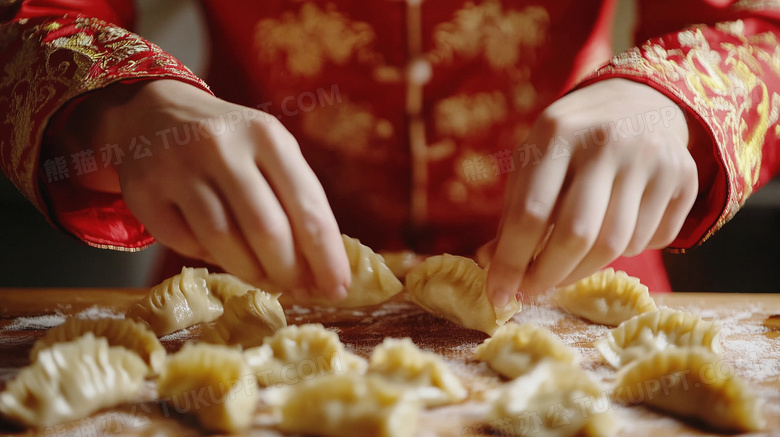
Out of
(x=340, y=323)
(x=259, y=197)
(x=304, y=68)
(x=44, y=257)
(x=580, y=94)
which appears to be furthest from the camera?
(x=44, y=257)

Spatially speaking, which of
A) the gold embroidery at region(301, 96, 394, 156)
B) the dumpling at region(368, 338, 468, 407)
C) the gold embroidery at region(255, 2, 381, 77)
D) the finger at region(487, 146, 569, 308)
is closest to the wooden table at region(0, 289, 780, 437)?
the dumpling at region(368, 338, 468, 407)

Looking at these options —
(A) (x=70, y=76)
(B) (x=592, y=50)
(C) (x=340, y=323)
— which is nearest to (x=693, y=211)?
(B) (x=592, y=50)

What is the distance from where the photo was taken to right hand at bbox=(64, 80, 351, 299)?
29.4 inches

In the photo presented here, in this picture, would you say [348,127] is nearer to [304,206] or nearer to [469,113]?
[469,113]

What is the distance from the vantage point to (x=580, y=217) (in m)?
0.77

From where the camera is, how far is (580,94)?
903 mm

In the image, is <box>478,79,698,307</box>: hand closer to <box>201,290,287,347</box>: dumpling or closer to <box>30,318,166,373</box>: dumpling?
<box>201,290,287,347</box>: dumpling

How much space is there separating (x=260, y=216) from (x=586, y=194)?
1.24 ft

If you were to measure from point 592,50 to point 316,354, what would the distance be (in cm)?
95

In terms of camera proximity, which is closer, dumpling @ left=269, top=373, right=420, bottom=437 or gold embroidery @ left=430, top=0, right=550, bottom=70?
dumpling @ left=269, top=373, right=420, bottom=437

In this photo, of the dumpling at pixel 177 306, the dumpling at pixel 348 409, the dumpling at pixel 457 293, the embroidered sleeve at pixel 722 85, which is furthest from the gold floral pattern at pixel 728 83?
the dumpling at pixel 177 306

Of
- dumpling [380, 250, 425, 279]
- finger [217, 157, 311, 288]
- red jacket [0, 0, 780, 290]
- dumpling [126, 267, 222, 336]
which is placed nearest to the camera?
finger [217, 157, 311, 288]

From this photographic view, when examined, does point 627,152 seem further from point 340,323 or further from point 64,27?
point 64,27

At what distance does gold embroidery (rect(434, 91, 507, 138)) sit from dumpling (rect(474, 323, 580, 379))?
0.59 m
